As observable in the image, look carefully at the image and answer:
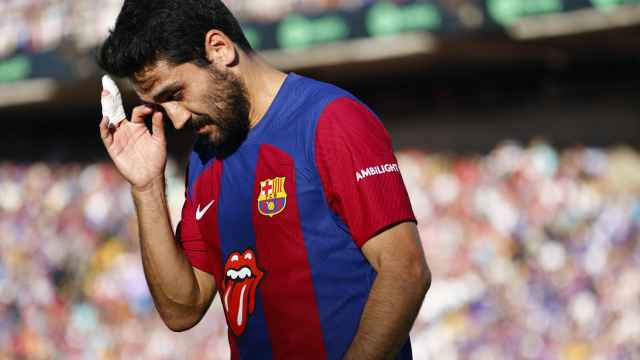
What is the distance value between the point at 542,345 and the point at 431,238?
1.28 meters

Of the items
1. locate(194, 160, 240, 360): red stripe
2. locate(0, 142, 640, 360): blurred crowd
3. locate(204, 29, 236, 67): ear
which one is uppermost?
locate(204, 29, 236, 67): ear

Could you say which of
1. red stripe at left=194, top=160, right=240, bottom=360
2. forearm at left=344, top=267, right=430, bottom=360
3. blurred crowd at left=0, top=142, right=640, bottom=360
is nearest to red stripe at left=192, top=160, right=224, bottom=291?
red stripe at left=194, top=160, right=240, bottom=360

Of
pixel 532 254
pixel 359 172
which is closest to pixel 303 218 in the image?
pixel 359 172

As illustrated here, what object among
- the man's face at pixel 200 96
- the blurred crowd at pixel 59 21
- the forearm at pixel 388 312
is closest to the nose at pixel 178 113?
the man's face at pixel 200 96

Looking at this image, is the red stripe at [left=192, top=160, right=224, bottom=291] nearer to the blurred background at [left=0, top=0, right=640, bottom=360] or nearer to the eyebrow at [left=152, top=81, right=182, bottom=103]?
the eyebrow at [left=152, top=81, right=182, bottom=103]

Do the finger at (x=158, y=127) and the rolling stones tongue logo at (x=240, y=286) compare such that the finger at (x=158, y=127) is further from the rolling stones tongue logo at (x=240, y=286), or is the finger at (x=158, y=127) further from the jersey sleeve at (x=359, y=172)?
the jersey sleeve at (x=359, y=172)

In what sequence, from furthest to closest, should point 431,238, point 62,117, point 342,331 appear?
point 62,117 → point 431,238 → point 342,331

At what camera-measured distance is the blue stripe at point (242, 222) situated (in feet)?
8.31

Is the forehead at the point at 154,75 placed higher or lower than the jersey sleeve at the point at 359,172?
higher

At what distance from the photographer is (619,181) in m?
7.45

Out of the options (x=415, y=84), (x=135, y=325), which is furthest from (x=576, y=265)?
(x=135, y=325)

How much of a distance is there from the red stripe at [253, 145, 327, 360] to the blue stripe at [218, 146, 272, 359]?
0.02 m

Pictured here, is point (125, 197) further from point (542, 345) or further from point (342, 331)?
A: point (342, 331)

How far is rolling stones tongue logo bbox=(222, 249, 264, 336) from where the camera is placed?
2527mm
